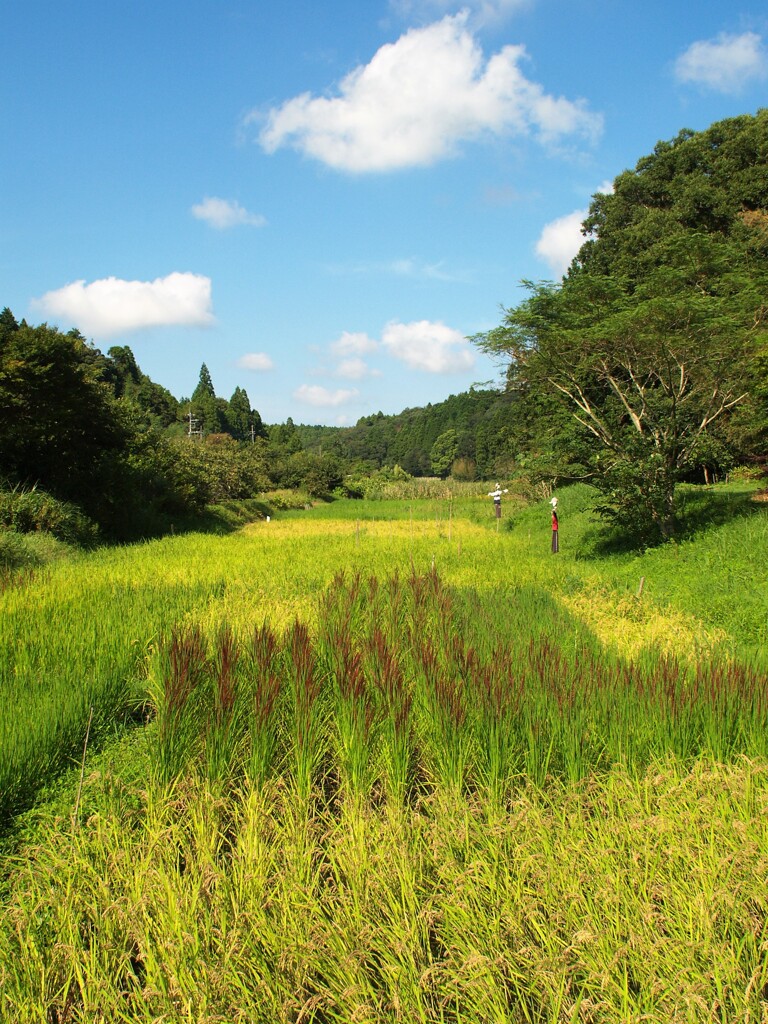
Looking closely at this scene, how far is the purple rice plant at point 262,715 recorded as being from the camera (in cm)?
300

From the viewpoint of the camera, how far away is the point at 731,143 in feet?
74.4

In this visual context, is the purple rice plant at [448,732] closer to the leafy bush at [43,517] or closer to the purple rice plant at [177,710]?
the purple rice plant at [177,710]

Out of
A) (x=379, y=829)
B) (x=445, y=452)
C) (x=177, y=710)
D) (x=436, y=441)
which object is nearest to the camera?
(x=379, y=829)

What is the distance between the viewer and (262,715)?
3139 mm

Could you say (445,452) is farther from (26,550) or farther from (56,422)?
(26,550)

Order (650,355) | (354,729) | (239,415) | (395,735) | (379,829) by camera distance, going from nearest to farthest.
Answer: (379,829), (395,735), (354,729), (650,355), (239,415)

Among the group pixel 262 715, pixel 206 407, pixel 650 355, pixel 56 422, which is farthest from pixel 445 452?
pixel 262 715

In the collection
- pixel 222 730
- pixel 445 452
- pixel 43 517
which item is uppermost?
pixel 445 452

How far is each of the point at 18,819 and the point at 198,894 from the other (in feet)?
4.42

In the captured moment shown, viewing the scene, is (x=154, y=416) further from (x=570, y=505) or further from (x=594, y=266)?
(x=570, y=505)

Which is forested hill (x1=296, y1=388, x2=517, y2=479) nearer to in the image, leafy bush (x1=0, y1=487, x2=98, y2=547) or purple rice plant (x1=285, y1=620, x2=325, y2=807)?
leafy bush (x1=0, y1=487, x2=98, y2=547)

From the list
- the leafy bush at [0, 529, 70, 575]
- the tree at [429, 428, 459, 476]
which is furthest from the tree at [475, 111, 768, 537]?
the tree at [429, 428, 459, 476]

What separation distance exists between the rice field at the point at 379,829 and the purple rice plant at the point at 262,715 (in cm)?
2

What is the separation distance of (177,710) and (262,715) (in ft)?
1.44
